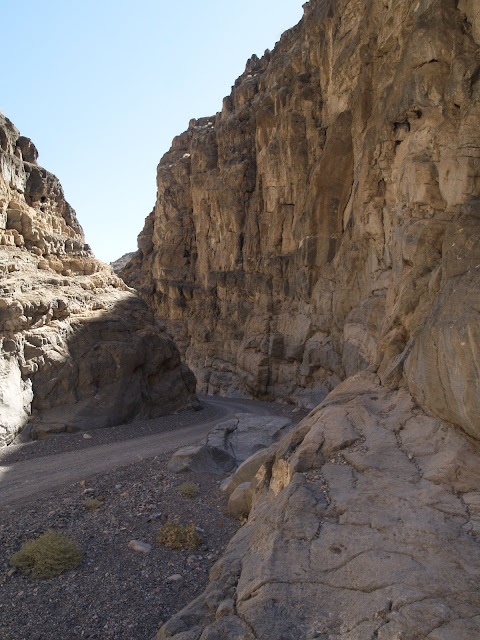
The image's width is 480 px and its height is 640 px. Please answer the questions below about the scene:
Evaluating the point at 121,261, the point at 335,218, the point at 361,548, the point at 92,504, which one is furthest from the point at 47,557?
the point at 121,261

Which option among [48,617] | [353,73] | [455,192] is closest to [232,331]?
[353,73]

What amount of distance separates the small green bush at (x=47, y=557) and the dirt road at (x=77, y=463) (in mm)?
3140

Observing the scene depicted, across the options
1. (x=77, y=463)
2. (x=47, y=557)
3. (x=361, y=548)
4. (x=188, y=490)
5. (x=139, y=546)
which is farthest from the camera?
(x=77, y=463)

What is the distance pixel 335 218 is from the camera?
28641mm

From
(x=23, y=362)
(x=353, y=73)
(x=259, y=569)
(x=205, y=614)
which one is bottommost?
(x=205, y=614)

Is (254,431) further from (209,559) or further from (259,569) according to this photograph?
(259,569)

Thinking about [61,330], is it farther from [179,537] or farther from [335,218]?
[335,218]

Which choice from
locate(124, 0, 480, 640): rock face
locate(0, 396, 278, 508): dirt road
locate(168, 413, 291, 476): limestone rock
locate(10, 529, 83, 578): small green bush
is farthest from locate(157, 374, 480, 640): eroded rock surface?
locate(0, 396, 278, 508): dirt road

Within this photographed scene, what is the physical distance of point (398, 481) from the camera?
270 inches

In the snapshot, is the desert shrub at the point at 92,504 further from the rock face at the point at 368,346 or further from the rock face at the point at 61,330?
the rock face at the point at 61,330

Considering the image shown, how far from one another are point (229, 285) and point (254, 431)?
25.5 metres

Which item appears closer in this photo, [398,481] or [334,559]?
[334,559]

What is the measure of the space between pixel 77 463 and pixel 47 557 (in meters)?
6.70

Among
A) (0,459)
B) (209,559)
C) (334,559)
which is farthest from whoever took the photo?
(0,459)
